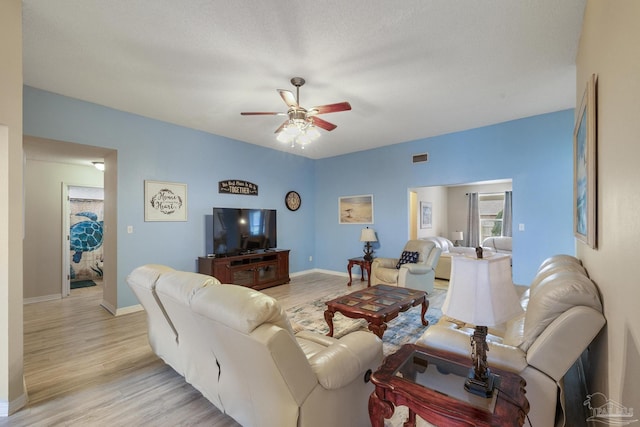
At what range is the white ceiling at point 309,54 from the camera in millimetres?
2082

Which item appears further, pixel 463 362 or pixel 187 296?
pixel 187 296

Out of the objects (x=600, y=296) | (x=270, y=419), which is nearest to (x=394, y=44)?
(x=600, y=296)

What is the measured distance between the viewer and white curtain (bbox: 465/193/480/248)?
27.9 ft

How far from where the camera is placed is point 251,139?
538 cm

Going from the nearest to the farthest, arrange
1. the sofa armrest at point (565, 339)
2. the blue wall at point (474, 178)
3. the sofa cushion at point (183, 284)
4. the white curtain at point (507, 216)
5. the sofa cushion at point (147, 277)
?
the sofa armrest at point (565, 339) → the sofa cushion at point (183, 284) → the sofa cushion at point (147, 277) → the blue wall at point (474, 178) → the white curtain at point (507, 216)

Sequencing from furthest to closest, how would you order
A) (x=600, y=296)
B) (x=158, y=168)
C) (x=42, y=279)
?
(x=42, y=279), (x=158, y=168), (x=600, y=296)

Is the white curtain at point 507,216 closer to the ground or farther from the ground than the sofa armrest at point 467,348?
farther from the ground

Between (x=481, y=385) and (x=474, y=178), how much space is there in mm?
4292

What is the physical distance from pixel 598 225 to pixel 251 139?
4957 mm

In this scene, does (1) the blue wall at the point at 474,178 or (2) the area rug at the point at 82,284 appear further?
(2) the area rug at the point at 82,284

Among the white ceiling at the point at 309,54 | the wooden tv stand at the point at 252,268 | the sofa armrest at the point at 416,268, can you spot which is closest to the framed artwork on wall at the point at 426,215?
the sofa armrest at the point at 416,268

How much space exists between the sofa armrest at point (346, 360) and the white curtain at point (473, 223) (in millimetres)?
7971

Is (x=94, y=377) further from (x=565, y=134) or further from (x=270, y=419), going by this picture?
(x=565, y=134)

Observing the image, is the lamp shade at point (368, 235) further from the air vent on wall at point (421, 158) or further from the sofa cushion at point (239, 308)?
the sofa cushion at point (239, 308)
